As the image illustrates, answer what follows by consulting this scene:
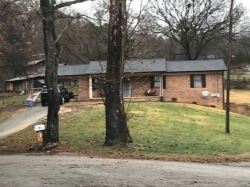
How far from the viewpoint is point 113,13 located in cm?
1350

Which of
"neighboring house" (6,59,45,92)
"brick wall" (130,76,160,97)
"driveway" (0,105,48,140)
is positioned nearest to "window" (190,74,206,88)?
"brick wall" (130,76,160,97)

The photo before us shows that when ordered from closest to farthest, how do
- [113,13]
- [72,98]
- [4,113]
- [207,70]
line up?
[113,13], [4,113], [207,70], [72,98]

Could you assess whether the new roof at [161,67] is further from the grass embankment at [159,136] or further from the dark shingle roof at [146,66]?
the grass embankment at [159,136]

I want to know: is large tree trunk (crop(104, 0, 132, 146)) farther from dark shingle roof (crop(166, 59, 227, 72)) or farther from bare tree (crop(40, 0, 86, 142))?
dark shingle roof (crop(166, 59, 227, 72))

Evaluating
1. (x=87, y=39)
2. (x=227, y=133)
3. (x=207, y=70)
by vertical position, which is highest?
(x=87, y=39)

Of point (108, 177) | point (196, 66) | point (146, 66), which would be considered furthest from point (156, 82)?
point (108, 177)

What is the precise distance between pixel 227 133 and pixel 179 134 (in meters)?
3.38

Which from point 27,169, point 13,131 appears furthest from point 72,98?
point 27,169

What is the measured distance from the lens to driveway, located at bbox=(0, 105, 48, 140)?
772 inches

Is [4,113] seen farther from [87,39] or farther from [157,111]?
[87,39]

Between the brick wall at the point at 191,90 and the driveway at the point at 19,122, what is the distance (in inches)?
559

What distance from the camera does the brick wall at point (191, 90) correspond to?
34.1 metres

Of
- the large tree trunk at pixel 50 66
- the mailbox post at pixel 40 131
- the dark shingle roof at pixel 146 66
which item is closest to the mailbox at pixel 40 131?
the mailbox post at pixel 40 131

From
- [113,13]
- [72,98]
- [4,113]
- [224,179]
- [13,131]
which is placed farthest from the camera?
[72,98]
